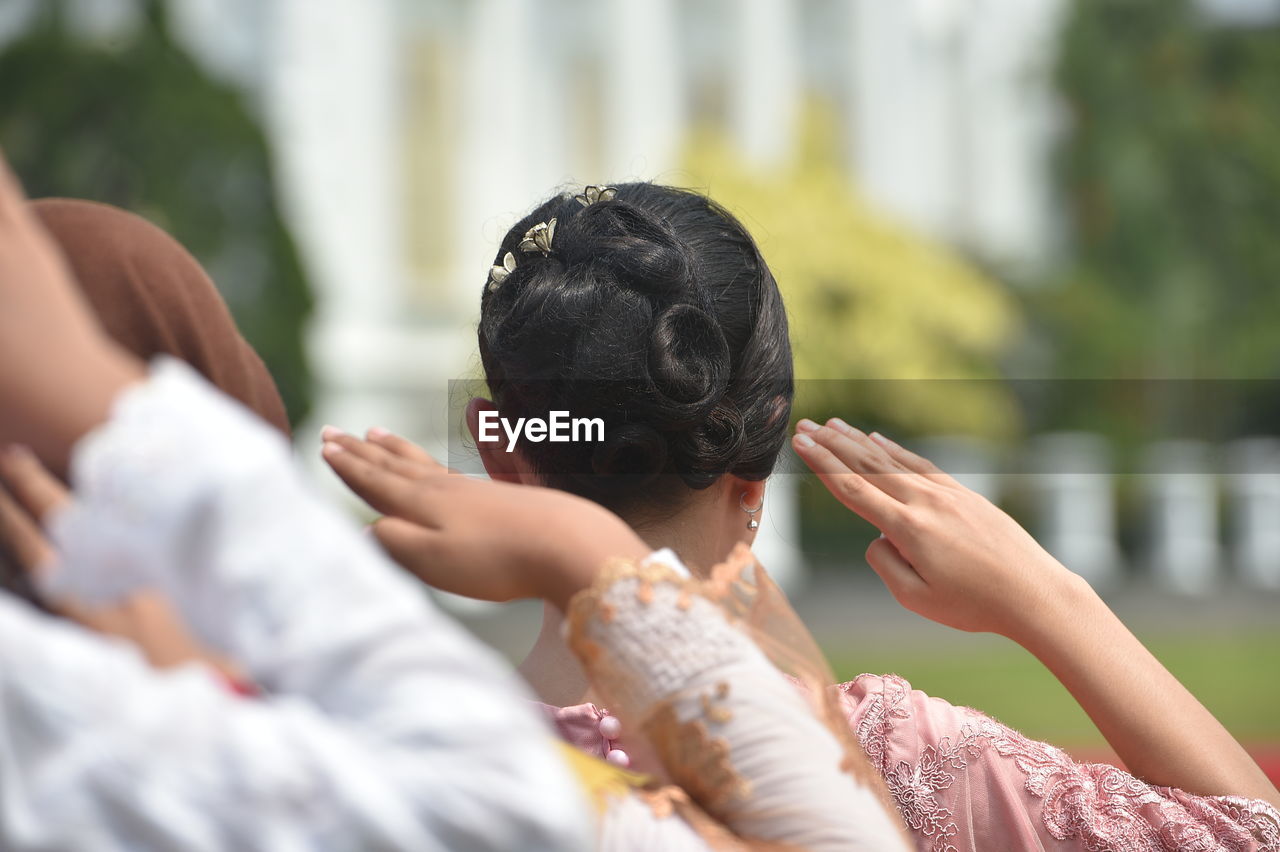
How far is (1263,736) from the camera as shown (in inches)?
237

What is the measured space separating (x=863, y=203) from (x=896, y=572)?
12.2 metres

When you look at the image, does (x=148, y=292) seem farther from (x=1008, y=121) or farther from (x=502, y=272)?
(x=1008, y=121)

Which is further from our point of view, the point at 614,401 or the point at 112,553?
the point at 614,401

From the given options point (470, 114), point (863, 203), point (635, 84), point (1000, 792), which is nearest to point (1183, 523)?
point (863, 203)

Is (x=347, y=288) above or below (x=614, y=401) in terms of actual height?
below

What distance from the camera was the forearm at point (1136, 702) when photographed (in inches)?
44.9

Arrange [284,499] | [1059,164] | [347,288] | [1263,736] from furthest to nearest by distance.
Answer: [1059,164]
[347,288]
[1263,736]
[284,499]

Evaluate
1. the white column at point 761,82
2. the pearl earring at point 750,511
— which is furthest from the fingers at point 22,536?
the white column at point 761,82

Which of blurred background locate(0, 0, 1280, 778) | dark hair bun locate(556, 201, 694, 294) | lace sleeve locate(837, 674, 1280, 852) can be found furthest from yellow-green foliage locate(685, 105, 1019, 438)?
dark hair bun locate(556, 201, 694, 294)

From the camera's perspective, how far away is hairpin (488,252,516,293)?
47.4 inches

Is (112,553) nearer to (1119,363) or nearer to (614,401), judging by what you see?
(614,401)

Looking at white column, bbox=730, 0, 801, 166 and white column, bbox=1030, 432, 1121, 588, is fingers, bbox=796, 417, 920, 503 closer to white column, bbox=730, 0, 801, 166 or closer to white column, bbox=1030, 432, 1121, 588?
white column, bbox=1030, 432, 1121, 588

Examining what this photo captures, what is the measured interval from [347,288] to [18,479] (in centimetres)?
1063

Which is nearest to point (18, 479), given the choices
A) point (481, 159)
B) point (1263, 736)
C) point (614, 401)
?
point (614, 401)
